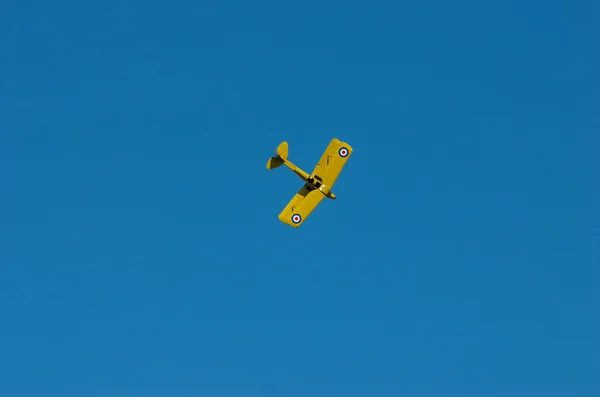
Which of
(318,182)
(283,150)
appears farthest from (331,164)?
(283,150)

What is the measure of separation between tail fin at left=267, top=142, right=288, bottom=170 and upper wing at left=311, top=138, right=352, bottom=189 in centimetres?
346

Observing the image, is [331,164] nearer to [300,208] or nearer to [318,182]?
[318,182]

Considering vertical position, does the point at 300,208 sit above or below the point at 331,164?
below

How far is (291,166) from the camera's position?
97.3m

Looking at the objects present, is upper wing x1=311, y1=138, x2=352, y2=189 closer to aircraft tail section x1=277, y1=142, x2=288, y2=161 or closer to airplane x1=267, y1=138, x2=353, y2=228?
airplane x1=267, y1=138, x2=353, y2=228

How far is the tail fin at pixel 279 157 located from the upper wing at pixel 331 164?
3.46 meters

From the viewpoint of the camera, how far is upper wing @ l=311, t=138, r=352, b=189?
97.9 meters

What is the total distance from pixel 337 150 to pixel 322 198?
4.93 metres

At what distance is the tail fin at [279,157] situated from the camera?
317 ft

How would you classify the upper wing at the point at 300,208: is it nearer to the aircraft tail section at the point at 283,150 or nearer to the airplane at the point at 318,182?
the airplane at the point at 318,182

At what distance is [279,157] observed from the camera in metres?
96.8

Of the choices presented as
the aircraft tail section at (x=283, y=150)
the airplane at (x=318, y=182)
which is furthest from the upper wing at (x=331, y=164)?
the aircraft tail section at (x=283, y=150)

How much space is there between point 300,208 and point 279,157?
18.3 ft

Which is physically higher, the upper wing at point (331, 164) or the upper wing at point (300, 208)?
the upper wing at point (331, 164)
